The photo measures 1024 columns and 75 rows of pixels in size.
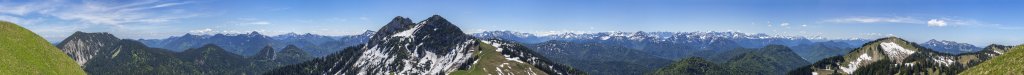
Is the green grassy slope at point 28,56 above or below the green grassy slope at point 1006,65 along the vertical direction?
above

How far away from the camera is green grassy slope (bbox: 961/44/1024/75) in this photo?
53384 mm

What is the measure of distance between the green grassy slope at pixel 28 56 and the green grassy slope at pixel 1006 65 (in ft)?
266

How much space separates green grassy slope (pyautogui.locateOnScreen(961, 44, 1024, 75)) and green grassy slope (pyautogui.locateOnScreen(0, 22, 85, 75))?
81.0 meters

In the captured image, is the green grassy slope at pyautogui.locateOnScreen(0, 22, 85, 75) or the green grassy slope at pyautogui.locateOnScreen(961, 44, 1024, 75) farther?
the green grassy slope at pyautogui.locateOnScreen(0, 22, 85, 75)

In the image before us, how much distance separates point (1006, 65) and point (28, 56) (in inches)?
3659

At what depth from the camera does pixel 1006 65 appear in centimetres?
5688

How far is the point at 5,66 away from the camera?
7506cm

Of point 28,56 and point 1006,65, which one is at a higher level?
point 28,56

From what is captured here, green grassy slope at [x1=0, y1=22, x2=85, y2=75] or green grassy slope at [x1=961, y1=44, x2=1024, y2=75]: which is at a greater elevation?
green grassy slope at [x1=0, y1=22, x2=85, y2=75]

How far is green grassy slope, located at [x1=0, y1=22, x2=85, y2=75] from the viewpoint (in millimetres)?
78062

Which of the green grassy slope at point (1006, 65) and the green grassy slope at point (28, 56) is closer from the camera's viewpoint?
the green grassy slope at point (1006, 65)

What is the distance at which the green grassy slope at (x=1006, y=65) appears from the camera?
175 feet

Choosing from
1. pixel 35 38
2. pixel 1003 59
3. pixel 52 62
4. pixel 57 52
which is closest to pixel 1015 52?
pixel 1003 59

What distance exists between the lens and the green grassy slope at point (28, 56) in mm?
78062
